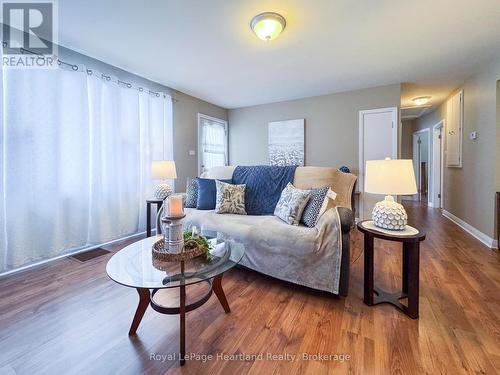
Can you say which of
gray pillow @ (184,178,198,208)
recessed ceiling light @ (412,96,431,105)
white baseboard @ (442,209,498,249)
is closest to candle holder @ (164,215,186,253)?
gray pillow @ (184,178,198,208)

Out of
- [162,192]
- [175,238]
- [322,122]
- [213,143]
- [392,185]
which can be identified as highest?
Answer: [322,122]

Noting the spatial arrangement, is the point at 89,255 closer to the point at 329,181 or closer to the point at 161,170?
the point at 161,170

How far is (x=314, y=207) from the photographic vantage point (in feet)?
6.88

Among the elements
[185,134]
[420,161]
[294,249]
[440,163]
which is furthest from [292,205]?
[420,161]

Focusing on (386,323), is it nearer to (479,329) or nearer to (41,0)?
(479,329)

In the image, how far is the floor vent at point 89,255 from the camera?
257 centimetres

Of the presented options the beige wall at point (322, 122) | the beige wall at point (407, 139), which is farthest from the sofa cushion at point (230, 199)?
the beige wall at point (407, 139)

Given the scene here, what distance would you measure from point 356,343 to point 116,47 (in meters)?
3.38

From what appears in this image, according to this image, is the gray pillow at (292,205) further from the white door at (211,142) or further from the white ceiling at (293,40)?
the white door at (211,142)

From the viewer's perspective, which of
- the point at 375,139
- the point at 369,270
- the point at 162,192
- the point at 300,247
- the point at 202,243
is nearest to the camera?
the point at 202,243

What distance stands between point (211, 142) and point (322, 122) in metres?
2.21

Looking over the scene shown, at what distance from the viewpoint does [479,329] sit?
1416 mm

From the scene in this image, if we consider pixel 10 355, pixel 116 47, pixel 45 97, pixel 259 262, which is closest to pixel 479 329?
pixel 259 262

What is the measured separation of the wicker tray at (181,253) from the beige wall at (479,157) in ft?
11.7
